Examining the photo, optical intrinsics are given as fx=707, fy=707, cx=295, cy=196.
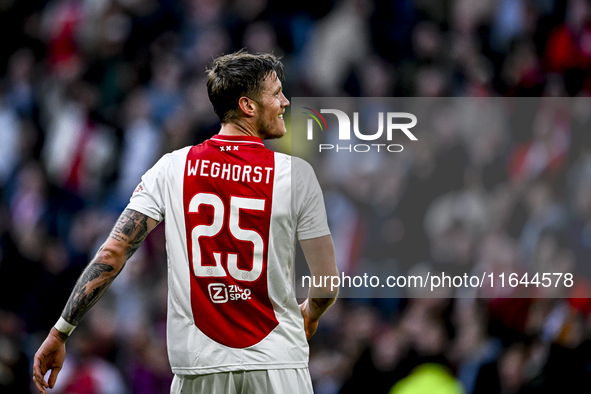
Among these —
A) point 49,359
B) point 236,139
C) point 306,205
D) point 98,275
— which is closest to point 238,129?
point 236,139

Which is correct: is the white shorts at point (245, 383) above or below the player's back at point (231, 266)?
below

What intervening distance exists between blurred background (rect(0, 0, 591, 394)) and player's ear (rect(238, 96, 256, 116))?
316 cm

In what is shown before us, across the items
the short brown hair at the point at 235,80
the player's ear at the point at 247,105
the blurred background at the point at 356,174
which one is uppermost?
the short brown hair at the point at 235,80

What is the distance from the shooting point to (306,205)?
2686mm

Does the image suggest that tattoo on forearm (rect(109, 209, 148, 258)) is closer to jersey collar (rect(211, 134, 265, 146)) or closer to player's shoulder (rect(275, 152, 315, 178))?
jersey collar (rect(211, 134, 265, 146))

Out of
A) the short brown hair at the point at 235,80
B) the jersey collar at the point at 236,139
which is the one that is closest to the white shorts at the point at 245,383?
the jersey collar at the point at 236,139

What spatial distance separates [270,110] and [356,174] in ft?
12.7

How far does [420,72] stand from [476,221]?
69.4 inches

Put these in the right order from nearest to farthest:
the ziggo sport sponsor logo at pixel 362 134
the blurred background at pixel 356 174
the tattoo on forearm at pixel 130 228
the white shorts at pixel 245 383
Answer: the white shorts at pixel 245 383 < the tattoo on forearm at pixel 130 228 < the blurred background at pixel 356 174 < the ziggo sport sponsor logo at pixel 362 134

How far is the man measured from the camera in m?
2.62

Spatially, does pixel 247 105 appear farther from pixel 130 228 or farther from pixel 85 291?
pixel 85 291

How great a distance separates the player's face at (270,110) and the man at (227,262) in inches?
4.0

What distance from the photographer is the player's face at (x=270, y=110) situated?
280 cm

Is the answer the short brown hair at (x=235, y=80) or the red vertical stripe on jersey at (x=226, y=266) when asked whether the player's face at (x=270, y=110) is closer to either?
the short brown hair at (x=235, y=80)
